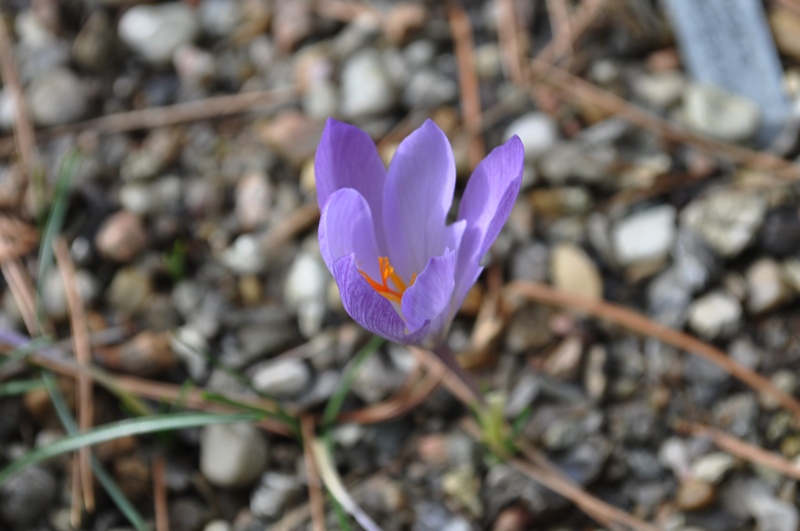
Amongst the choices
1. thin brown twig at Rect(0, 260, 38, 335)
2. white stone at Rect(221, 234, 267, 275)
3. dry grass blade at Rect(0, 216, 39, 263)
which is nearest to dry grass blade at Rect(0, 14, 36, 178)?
dry grass blade at Rect(0, 216, 39, 263)

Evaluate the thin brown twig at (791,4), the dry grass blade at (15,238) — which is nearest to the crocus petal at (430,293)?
the dry grass blade at (15,238)

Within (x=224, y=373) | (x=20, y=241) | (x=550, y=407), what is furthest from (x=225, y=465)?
(x=20, y=241)

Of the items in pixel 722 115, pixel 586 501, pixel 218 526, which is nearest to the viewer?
pixel 586 501

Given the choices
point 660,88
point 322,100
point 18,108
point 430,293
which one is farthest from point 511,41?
point 18,108

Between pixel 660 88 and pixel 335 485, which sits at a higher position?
pixel 660 88

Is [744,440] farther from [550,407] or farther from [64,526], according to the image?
[64,526]

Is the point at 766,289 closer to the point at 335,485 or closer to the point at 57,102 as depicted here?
the point at 335,485

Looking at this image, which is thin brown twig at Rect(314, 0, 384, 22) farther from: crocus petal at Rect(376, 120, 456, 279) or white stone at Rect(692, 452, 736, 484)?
white stone at Rect(692, 452, 736, 484)

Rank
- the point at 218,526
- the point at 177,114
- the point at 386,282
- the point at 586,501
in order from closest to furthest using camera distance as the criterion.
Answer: the point at 386,282 < the point at 586,501 < the point at 218,526 < the point at 177,114

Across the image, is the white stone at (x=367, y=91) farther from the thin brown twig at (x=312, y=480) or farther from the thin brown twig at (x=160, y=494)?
the thin brown twig at (x=160, y=494)
